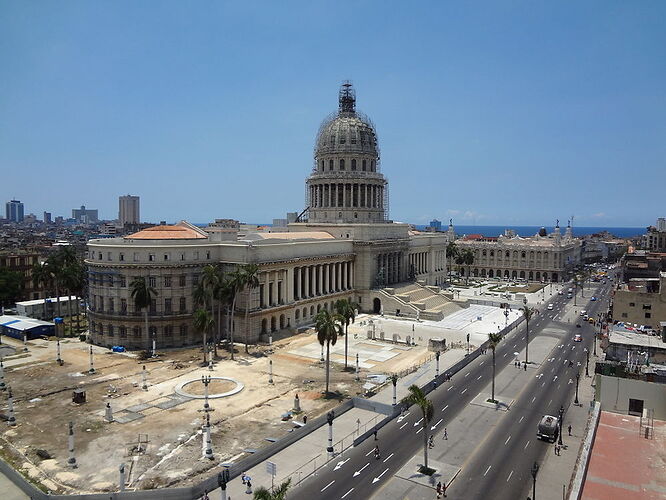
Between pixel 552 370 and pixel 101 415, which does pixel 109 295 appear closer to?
pixel 101 415

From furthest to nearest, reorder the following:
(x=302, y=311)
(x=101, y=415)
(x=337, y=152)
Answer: (x=337, y=152) < (x=302, y=311) < (x=101, y=415)

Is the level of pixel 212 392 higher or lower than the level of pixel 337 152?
lower

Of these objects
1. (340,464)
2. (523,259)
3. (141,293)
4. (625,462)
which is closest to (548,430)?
(625,462)

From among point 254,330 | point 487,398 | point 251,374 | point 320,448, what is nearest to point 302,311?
point 254,330

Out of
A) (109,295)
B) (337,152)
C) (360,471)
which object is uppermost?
(337,152)

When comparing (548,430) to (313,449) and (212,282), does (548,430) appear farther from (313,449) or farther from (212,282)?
(212,282)

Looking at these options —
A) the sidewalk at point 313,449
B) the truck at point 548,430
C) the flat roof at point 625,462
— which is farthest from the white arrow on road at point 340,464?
the flat roof at point 625,462
